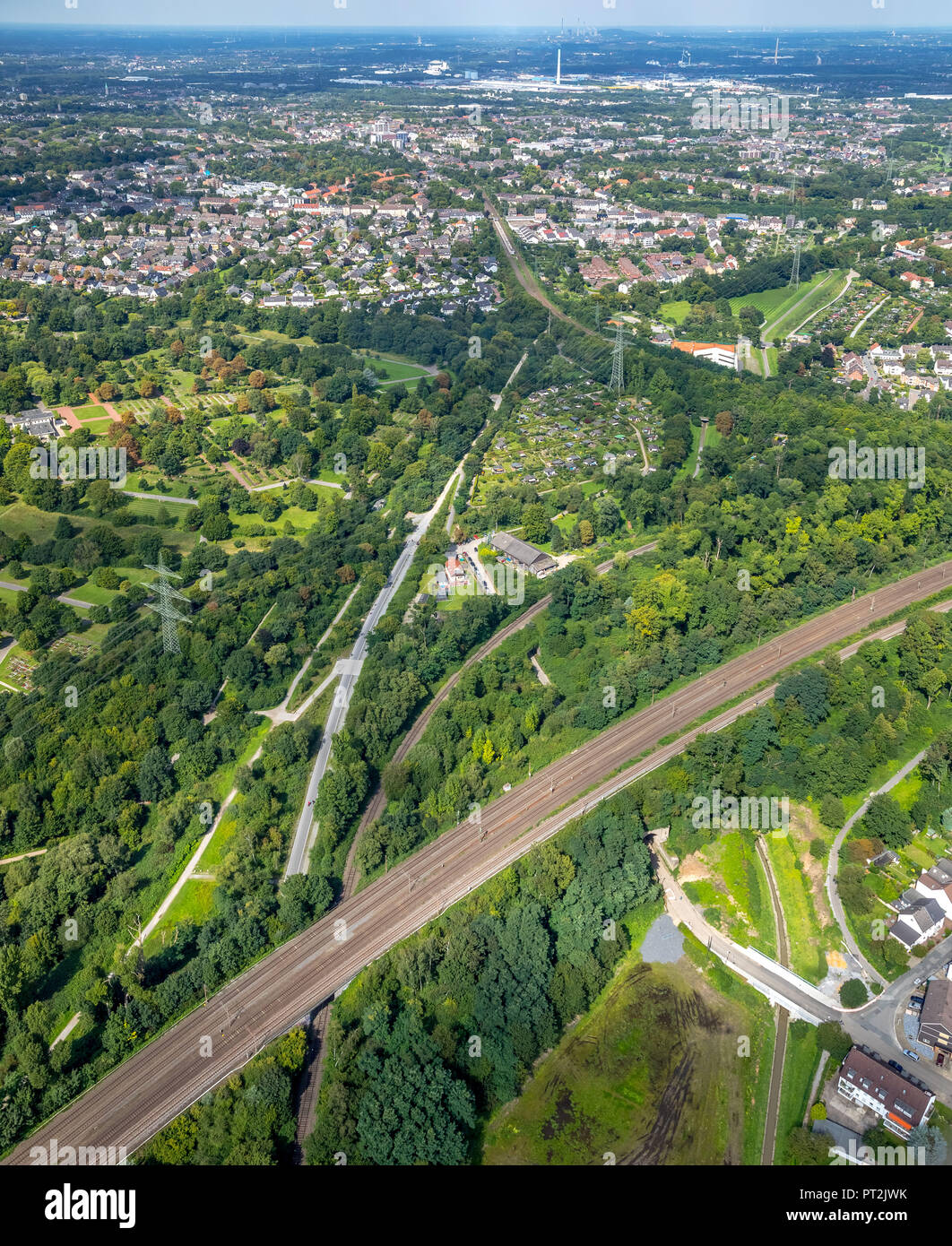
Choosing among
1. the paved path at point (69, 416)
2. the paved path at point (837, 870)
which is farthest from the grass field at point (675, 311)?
the paved path at point (837, 870)

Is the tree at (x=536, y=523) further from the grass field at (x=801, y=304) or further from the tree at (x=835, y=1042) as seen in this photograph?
the grass field at (x=801, y=304)

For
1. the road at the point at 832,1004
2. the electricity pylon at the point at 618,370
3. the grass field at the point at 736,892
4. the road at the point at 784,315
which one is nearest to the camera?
the road at the point at 832,1004

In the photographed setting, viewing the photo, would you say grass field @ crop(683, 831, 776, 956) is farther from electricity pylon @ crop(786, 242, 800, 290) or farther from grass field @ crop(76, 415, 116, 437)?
electricity pylon @ crop(786, 242, 800, 290)

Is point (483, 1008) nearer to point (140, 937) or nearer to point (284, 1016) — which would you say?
point (284, 1016)

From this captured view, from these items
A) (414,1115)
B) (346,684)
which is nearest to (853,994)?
(414,1115)

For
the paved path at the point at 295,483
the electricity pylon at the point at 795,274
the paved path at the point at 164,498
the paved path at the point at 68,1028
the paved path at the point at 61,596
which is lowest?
the paved path at the point at 68,1028

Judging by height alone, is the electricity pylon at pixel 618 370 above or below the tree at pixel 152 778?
above

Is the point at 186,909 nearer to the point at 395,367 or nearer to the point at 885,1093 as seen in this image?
the point at 885,1093

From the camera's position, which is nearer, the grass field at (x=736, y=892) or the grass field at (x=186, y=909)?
the grass field at (x=186, y=909)

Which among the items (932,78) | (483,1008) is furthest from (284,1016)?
(932,78)
